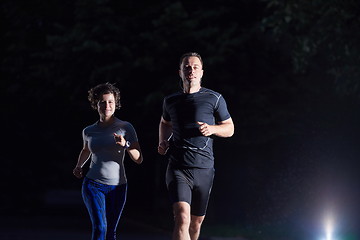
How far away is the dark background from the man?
731 cm

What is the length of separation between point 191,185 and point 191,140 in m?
0.45

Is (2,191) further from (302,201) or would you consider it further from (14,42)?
(302,201)

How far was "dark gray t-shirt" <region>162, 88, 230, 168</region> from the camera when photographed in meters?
8.48

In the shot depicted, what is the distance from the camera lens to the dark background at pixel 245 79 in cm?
1803

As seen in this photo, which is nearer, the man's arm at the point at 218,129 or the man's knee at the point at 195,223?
the man's arm at the point at 218,129

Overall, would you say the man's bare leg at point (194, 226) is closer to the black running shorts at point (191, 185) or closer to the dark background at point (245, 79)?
the black running shorts at point (191, 185)

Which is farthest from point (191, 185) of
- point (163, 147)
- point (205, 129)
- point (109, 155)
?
point (109, 155)

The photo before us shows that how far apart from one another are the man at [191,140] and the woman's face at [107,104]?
0.59 m

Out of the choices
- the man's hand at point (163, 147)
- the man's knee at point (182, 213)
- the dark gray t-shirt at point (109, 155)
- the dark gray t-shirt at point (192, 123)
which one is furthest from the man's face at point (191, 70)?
the man's knee at point (182, 213)

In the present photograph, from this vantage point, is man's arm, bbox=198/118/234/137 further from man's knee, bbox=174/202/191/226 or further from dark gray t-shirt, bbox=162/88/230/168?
man's knee, bbox=174/202/191/226

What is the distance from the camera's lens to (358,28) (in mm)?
17031

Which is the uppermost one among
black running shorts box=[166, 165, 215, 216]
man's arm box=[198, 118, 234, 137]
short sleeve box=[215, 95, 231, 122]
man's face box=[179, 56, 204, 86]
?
man's face box=[179, 56, 204, 86]

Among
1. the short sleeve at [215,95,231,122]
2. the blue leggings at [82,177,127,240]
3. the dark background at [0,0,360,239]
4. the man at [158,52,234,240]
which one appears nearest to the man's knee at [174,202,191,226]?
the man at [158,52,234,240]

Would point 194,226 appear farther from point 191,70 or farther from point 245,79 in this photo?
point 245,79
